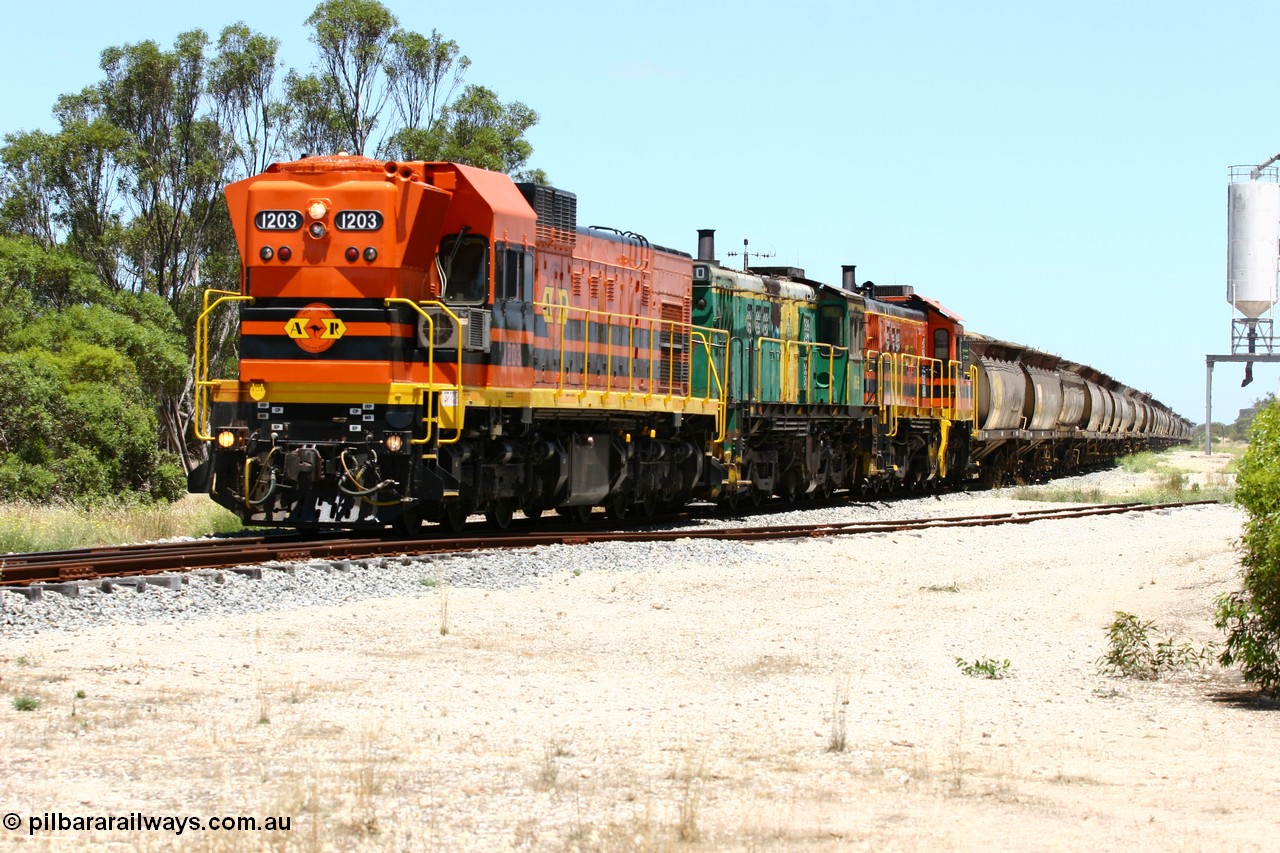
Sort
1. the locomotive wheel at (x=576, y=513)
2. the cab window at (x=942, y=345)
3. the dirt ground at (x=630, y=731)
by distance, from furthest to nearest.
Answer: the cab window at (x=942, y=345) → the locomotive wheel at (x=576, y=513) → the dirt ground at (x=630, y=731)

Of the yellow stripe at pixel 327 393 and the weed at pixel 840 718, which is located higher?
the yellow stripe at pixel 327 393

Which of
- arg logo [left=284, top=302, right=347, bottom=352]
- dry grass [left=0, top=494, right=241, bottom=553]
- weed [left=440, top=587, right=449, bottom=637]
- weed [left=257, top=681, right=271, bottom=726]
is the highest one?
arg logo [left=284, top=302, right=347, bottom=352]

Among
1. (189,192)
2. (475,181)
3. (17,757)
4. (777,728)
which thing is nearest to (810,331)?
(475,181)

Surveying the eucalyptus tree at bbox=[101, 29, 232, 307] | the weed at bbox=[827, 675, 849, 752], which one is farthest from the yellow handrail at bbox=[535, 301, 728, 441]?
the eucalyptus tree at bbox=[101, 29, 232, 307]

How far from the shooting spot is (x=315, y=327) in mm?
15984

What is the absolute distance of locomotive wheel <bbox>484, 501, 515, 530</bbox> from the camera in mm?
18562

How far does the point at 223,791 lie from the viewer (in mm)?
6695

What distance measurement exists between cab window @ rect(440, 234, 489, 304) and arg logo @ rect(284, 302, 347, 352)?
4.38 ft

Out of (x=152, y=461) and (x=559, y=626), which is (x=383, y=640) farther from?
(x=152, y=461)

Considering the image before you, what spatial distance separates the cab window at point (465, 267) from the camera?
54.9ft

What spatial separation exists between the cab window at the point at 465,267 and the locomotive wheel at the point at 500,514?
2820 millimetres

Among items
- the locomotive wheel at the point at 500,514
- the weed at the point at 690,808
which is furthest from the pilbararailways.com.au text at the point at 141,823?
the locomotive wheel at the point at 500,514

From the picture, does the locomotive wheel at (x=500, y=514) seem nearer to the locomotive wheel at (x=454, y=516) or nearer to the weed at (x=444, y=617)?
the locomotive wheel at (x=454, y=516)

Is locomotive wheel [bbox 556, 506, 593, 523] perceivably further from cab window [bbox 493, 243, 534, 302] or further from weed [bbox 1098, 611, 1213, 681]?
weed [bbox 1098, 611, 1213, 681]
